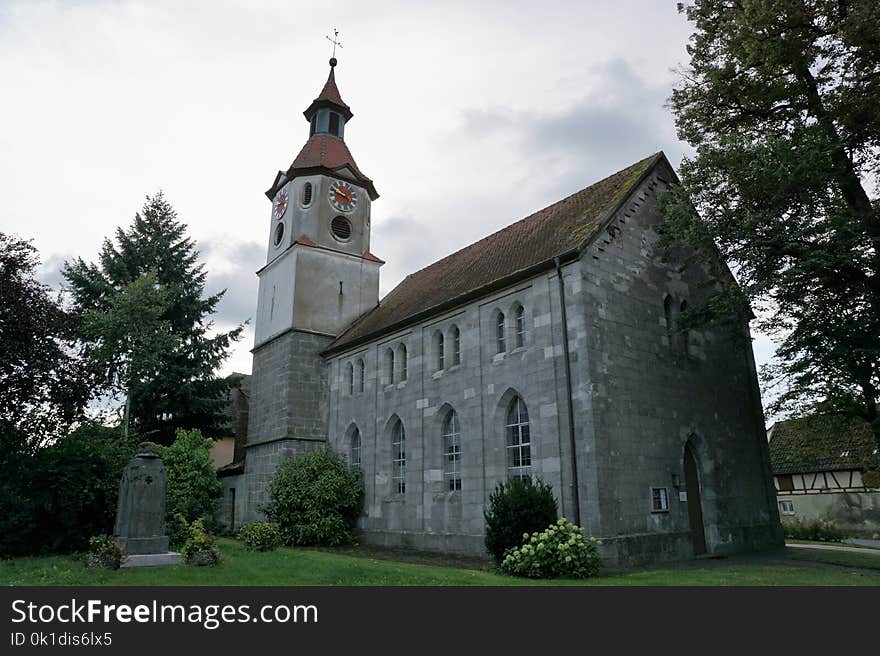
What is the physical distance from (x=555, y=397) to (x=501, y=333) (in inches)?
135

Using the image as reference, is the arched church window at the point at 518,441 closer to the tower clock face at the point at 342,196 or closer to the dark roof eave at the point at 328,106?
the tower clock face at the point at 342,196

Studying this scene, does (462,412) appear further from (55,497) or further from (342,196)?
(342,196)

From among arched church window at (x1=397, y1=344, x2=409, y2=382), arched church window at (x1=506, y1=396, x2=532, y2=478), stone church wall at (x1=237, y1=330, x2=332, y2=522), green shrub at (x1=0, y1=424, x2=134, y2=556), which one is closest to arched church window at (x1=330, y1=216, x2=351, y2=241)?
stone church wall at (x1=237, y1=330, x2=332, y2=522)

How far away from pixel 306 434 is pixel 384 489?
17.5ft

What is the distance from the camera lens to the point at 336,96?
34.4 metres

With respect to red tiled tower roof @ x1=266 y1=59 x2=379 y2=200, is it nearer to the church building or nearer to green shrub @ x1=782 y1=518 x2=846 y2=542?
the church building

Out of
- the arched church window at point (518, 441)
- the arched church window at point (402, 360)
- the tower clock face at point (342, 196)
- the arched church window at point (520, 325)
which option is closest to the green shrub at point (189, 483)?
the arched church window at point (402, 360)

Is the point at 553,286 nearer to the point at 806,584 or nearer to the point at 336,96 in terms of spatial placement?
the point at 806,584

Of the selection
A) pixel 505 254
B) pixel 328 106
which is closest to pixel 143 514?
pixel 505 254

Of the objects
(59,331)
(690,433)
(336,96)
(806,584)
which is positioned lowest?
(806,584)

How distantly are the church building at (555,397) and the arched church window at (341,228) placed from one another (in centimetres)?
495

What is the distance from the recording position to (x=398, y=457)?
904 inches

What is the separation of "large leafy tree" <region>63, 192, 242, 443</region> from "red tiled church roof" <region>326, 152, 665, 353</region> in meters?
7.61
